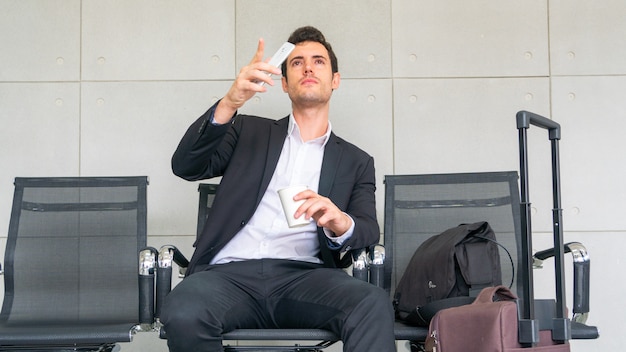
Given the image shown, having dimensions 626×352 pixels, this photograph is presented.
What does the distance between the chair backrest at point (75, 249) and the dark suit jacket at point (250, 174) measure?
0.45 meters

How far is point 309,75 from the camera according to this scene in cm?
313

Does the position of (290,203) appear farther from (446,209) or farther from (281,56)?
(446,209)

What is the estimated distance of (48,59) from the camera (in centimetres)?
406

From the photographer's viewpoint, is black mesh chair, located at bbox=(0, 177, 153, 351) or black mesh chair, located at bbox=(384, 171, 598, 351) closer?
black mesh chair, located at bbox=(0, 177, 153, 351)

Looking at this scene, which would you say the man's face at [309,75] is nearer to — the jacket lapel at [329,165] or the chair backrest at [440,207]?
the jacket lapel at [329,165]

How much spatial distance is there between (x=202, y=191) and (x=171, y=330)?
1.02 m

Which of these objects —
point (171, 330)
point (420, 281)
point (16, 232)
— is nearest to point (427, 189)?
point (420, 281)

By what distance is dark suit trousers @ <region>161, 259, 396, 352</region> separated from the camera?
96.3 inches

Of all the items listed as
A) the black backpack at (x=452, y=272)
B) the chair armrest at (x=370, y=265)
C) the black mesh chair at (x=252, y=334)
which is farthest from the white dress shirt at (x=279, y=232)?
the black backpack at (x=452, y=272)

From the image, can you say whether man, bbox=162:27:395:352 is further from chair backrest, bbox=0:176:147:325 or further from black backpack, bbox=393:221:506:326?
chair backrest, bbox=0:176:147:325

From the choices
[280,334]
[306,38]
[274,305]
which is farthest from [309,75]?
[280,334]

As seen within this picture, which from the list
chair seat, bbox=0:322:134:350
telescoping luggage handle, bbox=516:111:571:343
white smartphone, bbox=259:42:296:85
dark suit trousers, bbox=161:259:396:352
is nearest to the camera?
telescoping luggage handle, bbox=516:111:571:343

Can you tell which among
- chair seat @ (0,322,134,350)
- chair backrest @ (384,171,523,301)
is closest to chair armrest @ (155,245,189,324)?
chair seat @ (0,322,134,350)

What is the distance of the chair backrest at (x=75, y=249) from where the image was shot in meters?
3.20
